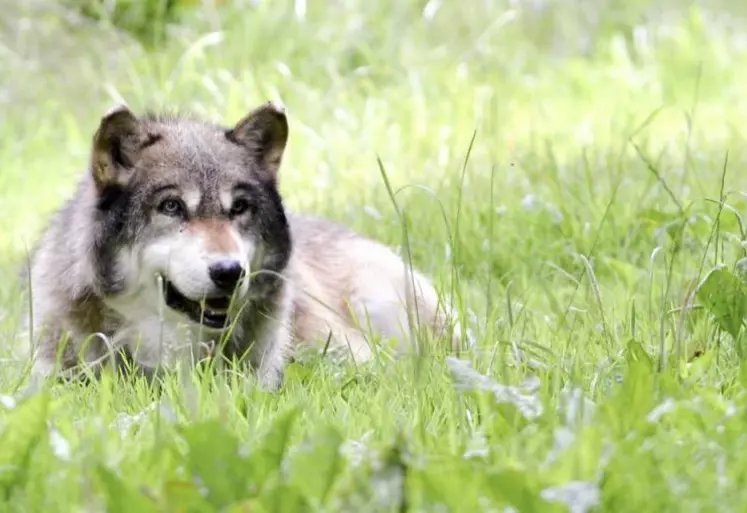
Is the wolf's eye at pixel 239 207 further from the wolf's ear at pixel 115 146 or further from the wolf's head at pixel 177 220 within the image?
the wolf's ear at pixel 115 146

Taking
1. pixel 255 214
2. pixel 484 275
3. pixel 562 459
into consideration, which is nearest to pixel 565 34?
pixel 484 275

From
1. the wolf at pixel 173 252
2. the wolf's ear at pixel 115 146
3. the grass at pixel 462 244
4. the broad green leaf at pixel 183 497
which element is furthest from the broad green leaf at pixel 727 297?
the wolf's ear at pixel 115 146

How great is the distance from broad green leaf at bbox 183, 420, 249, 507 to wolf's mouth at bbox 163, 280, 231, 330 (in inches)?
66.8

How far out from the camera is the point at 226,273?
359cm

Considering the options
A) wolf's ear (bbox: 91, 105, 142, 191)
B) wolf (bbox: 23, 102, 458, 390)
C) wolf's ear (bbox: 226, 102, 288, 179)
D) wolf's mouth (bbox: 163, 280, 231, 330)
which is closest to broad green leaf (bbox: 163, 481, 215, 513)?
wolf (bbox: 23, 102, 458, 390)

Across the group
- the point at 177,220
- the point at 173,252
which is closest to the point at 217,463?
the point at 173,252

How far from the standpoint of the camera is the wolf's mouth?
3.77 metres

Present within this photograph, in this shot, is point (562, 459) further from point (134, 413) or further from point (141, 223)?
point (141, 223)

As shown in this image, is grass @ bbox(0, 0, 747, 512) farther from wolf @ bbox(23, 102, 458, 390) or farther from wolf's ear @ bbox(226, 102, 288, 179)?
wolf's ear @ bbox(226, 102, 288, 179)

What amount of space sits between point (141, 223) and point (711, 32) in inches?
258

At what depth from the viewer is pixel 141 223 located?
3.80 m

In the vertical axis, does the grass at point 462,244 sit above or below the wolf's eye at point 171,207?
below

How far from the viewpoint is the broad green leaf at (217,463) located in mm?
2047

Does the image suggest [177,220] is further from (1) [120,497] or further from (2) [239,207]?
(1) [120,497]
